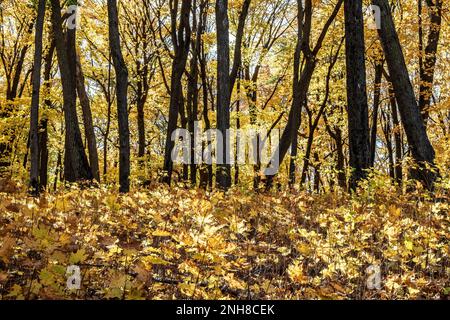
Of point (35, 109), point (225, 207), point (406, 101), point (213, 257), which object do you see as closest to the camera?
point (213, 257)

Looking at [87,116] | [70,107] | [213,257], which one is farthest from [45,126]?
[213,257]

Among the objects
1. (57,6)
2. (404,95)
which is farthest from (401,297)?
(57,6)

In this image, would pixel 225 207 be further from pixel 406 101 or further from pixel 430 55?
pixel 430 55

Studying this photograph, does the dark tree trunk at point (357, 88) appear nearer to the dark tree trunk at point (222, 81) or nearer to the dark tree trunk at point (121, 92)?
the dark tree trunk at point (222, 81)

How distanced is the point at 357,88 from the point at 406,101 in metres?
0.94

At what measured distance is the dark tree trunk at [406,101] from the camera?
775 centimetres

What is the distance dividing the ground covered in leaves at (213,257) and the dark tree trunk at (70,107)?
544 cm

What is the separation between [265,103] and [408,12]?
9.05 m

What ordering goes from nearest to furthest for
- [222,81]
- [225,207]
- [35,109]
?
[225,207] < [35,109] < [222,81]

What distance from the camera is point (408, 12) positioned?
18.5 metres

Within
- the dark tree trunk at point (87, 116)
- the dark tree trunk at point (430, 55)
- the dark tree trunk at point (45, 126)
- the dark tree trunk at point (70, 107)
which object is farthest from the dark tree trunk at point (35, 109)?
the dark tree trunk at point (430, 55)

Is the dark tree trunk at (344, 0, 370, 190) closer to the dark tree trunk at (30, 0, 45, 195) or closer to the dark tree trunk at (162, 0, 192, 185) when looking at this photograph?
the dark tree trunk at (162, 0, 192, 185)

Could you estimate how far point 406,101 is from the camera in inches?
311

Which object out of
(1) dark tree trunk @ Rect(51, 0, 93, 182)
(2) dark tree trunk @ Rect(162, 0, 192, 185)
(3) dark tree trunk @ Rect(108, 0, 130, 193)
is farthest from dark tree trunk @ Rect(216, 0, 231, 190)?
(1) dark tree trunk @ Rect(51, 0, 93, 182)
